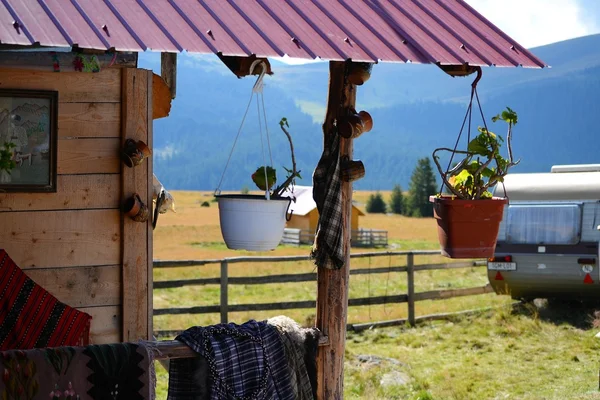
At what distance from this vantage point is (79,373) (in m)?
3.64

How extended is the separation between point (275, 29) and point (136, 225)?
136 cm

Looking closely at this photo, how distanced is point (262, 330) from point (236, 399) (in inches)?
14.5

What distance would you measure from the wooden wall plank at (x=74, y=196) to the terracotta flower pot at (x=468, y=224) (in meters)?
1.75

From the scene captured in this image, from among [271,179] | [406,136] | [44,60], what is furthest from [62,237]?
[406,136]

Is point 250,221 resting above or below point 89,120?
below

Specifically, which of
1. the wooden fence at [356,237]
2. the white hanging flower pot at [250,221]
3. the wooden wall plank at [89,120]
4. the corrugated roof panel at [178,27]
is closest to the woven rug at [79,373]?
the white hanging flower pot at [250,221]

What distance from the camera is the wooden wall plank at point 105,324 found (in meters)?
4.56

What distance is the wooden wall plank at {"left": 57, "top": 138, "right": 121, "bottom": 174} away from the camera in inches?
176

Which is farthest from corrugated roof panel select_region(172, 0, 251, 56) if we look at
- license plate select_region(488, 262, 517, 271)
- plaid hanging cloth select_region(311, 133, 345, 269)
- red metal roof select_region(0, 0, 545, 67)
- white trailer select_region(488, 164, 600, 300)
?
license plate select_region(488, 262, 517, 271)

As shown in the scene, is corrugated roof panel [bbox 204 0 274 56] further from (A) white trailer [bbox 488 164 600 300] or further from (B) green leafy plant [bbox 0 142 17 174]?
(A) white trailer [bbox 488 164 600 300]

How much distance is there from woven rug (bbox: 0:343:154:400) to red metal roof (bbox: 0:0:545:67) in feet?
4.24

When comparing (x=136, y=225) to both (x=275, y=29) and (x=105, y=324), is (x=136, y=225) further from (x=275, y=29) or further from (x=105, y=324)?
(x=275, y=29)

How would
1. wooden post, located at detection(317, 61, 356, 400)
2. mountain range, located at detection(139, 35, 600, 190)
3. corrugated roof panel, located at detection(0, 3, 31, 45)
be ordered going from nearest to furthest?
1. corrugated roof panel, located at detection(0, 3, 31, 45)
2. wooden post, located at detection(317, 61, 356, 400)
3. mountain range, located at detection(139, 35, 600, 190)

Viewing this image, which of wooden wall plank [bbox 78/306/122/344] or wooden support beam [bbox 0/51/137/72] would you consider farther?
wooden wall plank [bbox 78/306/122/344]
